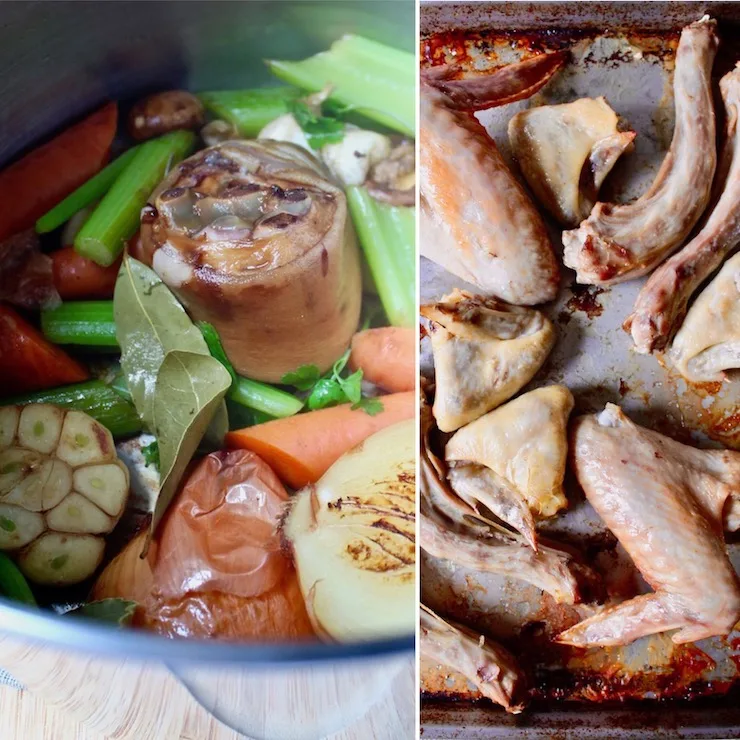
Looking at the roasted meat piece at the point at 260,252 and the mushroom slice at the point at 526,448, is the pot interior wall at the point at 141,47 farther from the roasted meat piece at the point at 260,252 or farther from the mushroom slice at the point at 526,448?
the mushroom slice at the point at 526,448

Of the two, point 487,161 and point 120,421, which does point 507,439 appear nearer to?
point 487,161

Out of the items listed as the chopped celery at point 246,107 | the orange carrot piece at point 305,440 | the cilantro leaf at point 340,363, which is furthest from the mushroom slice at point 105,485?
the chopped celery at point 246,107

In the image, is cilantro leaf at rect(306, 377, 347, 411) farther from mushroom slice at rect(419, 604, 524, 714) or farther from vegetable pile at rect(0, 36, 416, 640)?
mushroom slice at rect(419, 604, 524, 714)

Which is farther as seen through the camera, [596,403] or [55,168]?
[596,403]

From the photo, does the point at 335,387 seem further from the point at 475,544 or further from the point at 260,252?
the point at 475,544

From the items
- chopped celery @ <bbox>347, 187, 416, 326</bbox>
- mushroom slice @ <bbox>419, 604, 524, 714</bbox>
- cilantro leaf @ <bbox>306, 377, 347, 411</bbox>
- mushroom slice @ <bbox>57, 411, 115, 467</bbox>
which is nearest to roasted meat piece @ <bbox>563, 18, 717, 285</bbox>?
chopped celery @ <bbox>347, 187, 416, 326</bbox>

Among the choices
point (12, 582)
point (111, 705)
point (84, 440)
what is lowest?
point (111, 705)

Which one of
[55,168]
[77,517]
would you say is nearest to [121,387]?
[77,517]

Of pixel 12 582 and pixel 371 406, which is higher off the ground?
pixel 371 406
